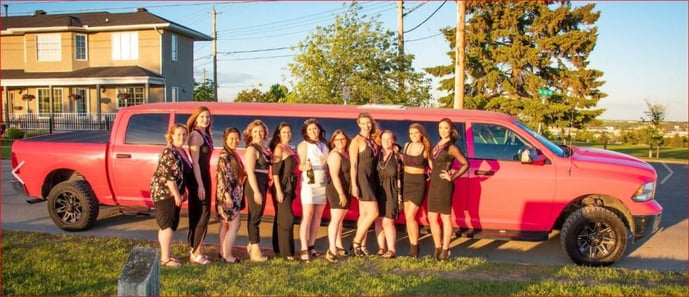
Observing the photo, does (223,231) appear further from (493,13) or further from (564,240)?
(493,13)

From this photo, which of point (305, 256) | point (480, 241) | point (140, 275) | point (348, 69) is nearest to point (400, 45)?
point (348, 69)

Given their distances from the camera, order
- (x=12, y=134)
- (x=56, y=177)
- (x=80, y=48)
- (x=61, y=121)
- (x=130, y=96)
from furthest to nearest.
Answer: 1. (x=80, y=48)
2. (x=130, y=96)
3. (x=61, y=121)
4. (x=12, y=134)
5. (x=56, y=177)

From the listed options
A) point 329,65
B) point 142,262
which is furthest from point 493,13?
point 142,262

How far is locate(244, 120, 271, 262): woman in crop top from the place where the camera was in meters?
5.62

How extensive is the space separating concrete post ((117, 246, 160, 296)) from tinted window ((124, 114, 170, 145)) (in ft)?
15.6

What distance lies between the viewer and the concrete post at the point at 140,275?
2.38 metres

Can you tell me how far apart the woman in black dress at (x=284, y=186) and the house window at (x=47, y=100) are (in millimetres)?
28120

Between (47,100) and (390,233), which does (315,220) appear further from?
(47,100)

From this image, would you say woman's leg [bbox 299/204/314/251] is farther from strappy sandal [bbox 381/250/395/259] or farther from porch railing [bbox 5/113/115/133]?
porch railing [bbox 5/113/115/133]

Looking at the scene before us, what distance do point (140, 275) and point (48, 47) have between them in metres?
31.5

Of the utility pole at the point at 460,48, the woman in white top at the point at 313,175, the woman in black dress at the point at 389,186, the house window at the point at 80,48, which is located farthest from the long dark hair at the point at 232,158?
the house window at the point at 80,48

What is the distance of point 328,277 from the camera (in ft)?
16.3

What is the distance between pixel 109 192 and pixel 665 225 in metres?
8.84

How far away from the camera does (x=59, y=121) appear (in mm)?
27438
